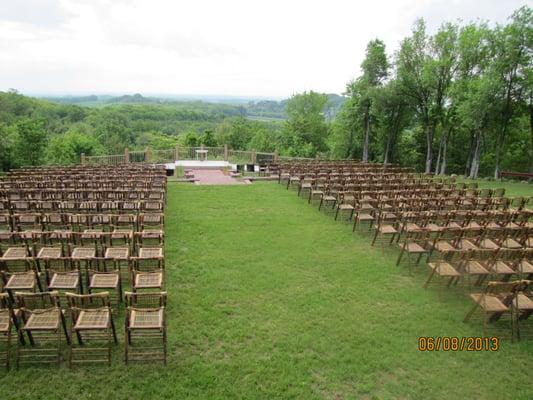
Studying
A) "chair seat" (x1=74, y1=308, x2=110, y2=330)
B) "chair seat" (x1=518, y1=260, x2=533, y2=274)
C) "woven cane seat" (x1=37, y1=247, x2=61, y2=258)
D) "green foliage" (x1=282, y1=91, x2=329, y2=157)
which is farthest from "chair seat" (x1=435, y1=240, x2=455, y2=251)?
"green foliage" (x1=282, y1=91, x2=329, y2=157)

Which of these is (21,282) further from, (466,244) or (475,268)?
(466,244)

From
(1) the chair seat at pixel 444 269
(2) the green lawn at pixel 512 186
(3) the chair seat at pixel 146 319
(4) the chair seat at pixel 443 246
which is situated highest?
(2) the green lawn at pixel 512 186

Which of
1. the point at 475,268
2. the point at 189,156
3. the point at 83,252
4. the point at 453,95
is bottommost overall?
the point at 83,252

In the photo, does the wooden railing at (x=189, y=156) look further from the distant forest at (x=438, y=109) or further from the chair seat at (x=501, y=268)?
the chair seat at (x=501, y=268)

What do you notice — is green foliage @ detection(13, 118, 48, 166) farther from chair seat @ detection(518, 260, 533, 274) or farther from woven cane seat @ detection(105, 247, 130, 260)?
chair seat @ detection(518, 260, 533, 274)

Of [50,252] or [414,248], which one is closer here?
[50,252]

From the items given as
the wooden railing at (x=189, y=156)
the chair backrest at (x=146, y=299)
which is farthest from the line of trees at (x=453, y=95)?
the chair backrest at (x=146, y=299)

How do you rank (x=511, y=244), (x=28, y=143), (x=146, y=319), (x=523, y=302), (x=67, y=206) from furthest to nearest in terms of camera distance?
(x=28, y=143) → (x=67, y=206) → (x=511, y=244) → (x=523, y=302) → (x=146, y=319)

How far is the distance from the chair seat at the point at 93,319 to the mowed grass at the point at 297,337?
0.50 metres

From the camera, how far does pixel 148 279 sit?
5602 millimetres

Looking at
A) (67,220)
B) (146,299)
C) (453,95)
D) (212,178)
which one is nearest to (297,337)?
(146,299)

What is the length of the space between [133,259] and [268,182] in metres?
11.9
